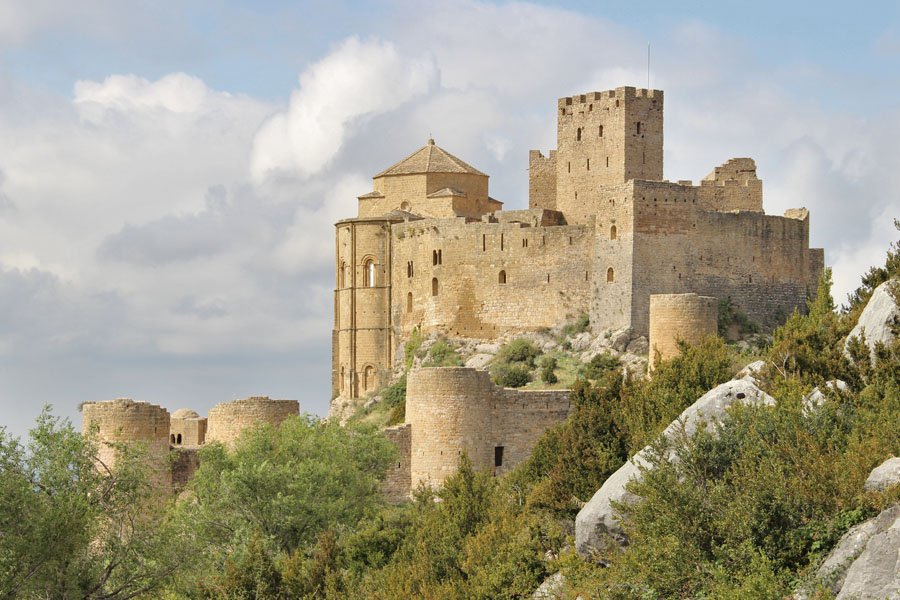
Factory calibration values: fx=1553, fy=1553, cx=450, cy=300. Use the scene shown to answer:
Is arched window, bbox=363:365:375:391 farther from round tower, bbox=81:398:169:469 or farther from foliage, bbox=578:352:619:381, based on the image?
round tower, bbox=81:398:169:469

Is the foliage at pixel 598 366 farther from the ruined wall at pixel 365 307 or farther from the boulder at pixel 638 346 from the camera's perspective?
the ruined wall at pixel 365 307

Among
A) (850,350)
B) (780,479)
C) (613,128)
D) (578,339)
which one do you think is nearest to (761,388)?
(850,350)

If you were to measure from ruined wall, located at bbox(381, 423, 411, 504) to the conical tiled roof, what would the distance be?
2668cm

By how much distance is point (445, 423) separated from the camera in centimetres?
3662

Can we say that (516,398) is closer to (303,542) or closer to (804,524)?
(303,542)

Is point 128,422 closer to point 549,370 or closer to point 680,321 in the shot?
point 680,321

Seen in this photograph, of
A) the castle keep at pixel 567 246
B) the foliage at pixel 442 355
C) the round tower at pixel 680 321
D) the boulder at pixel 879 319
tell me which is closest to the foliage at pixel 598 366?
the castle keep at pixel 567 246

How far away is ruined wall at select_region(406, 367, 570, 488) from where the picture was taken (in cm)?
3653

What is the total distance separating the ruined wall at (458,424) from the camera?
3653cm

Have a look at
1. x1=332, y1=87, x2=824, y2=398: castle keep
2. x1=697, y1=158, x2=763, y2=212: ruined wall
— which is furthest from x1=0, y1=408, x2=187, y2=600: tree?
x1=697, y1=158, x2=763, y2=212: ruined wall

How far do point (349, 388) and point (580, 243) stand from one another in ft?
35.9

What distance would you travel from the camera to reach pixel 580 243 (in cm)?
5541

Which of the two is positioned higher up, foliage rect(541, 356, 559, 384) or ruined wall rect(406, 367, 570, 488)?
foliage rect(541, 356, 559, 384)

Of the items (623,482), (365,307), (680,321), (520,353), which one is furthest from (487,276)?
(623,482)
